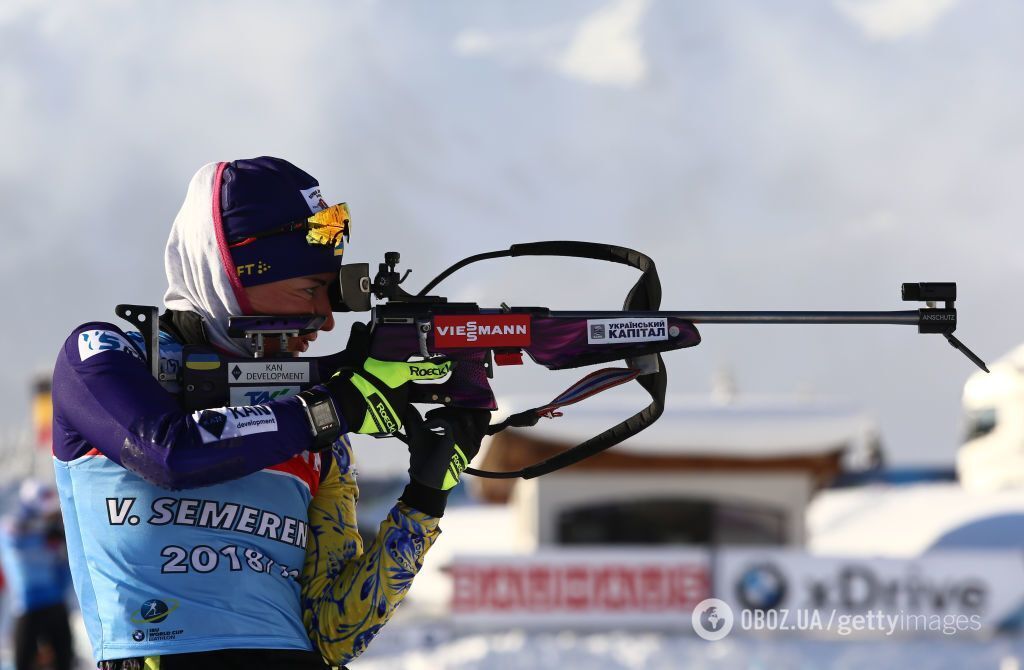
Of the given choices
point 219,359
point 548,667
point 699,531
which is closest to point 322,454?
point 219,359

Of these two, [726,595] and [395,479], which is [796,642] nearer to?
[726,595]

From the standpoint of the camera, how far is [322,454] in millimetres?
2617

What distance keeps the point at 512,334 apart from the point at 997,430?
1911 centimetres

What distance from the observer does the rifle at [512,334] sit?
8.25ft

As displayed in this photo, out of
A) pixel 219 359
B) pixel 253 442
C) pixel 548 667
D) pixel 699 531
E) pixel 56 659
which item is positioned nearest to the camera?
pixel 253 442

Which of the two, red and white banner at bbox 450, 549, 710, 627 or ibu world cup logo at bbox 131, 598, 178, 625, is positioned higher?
red and white banner at bbox 450, 549, 710, 627

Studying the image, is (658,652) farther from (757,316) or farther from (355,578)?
(355,578)

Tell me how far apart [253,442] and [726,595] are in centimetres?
1216

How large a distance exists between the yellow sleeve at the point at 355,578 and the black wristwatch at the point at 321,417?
0.27 m

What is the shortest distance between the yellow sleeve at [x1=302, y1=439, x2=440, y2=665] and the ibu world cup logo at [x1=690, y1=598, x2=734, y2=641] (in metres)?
11.6

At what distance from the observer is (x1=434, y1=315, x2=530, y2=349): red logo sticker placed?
2598 millimetres

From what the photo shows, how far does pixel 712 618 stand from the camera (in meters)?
13.8

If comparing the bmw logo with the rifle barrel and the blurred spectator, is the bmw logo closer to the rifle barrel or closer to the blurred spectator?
the blurred spectator

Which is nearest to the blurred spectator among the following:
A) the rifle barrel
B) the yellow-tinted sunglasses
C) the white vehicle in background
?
the yellow-tinted sunglasses
